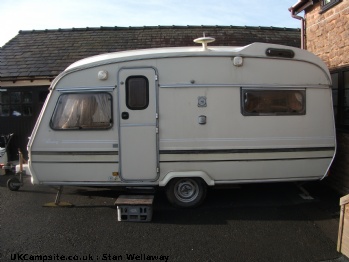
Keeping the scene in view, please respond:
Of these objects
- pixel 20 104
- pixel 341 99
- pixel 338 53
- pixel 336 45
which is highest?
pixel 336 45

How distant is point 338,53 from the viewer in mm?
6086

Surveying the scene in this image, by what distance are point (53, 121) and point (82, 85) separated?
28.9 inches

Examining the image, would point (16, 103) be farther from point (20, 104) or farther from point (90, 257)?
point (90, 257)

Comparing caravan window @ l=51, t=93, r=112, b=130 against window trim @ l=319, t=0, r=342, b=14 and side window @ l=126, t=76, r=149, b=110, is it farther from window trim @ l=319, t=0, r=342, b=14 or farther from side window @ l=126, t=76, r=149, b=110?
window trim @ l=319, t=0, r=342, b=14

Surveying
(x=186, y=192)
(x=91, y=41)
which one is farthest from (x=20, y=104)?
(x=186, y=192)

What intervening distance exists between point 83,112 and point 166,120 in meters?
1.34

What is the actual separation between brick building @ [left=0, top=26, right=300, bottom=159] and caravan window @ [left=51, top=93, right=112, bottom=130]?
4715mm

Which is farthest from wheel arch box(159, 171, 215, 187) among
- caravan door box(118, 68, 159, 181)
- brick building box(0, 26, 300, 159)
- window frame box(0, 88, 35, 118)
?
window frame box(0, 88, 35, 118)

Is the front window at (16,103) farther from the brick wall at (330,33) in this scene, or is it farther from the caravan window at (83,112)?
the brick wall at (330,33)

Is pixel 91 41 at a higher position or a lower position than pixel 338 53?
higher

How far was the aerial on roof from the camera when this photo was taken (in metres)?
9.87

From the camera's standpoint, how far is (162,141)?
5.05 metres

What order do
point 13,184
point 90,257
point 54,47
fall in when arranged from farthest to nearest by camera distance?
point 54,47 < point 13,184 < point 90,257

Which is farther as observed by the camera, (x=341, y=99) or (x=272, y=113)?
(x=341, y=99)
